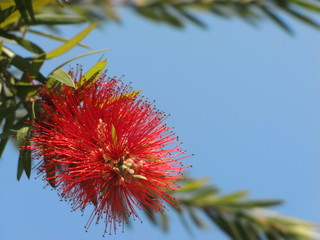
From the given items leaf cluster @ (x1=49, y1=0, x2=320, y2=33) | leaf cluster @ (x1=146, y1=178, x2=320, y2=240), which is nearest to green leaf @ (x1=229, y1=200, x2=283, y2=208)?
leaf cluster @ (x1=146, y1=178, x2=320, y2=240)

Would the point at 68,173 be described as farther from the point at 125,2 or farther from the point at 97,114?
the point at 125,2

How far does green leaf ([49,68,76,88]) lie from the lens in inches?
52.7

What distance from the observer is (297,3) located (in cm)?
239

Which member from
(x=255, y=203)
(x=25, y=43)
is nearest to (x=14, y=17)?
(x=25, y=43)

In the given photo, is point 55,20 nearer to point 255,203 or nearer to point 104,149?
point 104,149

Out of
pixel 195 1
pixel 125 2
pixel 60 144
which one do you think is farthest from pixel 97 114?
pixel 125 2

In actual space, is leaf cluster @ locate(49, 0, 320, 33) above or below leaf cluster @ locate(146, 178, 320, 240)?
above

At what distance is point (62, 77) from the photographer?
1.35m

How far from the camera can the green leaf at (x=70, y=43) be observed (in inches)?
62.0

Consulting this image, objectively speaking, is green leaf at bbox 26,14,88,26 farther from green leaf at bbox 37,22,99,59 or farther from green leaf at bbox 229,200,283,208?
green leaf at bbox 229,200,283,208

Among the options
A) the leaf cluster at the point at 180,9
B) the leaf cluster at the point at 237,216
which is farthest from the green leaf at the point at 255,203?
the leaf cluster at the point at 180,9

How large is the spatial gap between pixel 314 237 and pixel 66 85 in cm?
195

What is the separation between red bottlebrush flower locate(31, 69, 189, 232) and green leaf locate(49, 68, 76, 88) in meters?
0.06

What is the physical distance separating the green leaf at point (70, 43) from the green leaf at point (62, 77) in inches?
8.5
